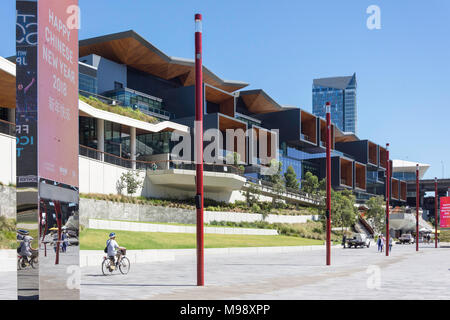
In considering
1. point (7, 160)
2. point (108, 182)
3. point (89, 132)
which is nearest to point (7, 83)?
point (7, 160)

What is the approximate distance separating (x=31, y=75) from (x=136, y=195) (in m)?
43.6

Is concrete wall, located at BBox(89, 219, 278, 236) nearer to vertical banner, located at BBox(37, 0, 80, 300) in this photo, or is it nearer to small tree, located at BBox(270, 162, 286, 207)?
small tree, located at BBox(270, 162, 286, 207)

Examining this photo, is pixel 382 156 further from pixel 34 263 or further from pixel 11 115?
pixel 34 263

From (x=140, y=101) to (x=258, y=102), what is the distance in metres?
27.9

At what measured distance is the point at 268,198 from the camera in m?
68.8

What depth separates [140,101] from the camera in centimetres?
6222

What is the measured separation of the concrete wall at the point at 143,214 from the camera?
127 feet

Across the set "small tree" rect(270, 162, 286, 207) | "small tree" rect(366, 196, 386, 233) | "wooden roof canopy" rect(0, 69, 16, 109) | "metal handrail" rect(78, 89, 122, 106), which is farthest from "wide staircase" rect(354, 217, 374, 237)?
"wooden roof canopy" rect(0, 69, 16, 109)

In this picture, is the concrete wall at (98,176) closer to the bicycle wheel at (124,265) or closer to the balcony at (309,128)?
the bicycle wheel at (124,265)

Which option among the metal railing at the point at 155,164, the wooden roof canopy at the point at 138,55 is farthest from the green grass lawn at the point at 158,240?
the wooden roof canopy at the point at 138,55

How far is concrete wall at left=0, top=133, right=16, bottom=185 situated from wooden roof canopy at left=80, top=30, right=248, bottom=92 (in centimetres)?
3067

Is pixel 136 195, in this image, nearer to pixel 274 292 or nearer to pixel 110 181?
pixel 110 181

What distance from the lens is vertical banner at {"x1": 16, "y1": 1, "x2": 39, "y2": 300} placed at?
5977 millimetres

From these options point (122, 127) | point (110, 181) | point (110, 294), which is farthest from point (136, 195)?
point (110, 294)
